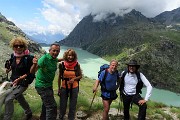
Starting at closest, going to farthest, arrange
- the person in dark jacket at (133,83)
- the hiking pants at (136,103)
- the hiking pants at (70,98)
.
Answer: the hiking pants at (70,98) → the hiking pants at (136,103) → the person in dark jacket at (133,83)

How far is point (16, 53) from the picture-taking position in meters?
10.6

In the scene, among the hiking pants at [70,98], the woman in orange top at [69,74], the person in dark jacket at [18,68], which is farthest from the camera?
the hiking pants at [70,98]

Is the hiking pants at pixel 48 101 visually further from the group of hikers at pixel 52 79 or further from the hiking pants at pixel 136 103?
the hiking pants at pixel 136 103

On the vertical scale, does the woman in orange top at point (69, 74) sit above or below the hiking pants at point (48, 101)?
above

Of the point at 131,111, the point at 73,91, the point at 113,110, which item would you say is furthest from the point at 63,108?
the point at 131,111

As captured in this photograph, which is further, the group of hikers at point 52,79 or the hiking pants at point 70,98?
the hiking pants at point 70,98

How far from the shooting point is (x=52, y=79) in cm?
1087

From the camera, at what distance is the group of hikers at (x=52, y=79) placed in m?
10.5

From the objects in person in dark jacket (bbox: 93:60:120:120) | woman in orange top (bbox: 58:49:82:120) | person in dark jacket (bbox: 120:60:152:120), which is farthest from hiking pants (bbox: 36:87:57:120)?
person in dark jacket (bbox: 120:60:152:120)

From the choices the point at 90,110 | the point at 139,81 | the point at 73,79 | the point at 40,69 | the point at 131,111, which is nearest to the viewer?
the point at 40,69

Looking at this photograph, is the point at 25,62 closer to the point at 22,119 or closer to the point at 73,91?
the point at 73,91

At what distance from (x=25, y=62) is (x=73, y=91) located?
2418 mm

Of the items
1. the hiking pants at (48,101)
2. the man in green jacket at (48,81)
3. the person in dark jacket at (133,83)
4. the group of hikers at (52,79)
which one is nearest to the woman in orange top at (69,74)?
the group of hikers at (52,79)

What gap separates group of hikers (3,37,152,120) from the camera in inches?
414
